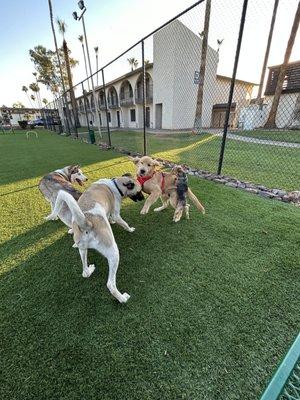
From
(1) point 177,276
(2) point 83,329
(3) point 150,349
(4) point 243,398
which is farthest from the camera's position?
(1) point 177,276

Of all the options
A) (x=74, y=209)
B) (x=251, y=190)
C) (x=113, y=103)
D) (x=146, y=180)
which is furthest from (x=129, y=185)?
(x=113, y=103)

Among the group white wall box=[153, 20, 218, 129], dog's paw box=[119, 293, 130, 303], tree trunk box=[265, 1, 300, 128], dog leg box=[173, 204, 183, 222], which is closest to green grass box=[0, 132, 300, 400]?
dog's paw box=[119, 293, 130, 303]

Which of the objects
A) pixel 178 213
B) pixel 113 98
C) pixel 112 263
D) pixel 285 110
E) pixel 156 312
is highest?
pixel 113 98

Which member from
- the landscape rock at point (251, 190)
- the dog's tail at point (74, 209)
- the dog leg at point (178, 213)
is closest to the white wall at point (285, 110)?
the landscape rock at point (251, 190)

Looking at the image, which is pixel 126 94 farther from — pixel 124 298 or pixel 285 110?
pixel 124 298

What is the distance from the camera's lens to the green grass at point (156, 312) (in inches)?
51.6

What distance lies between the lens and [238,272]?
2.14m

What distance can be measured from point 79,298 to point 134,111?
2998 centimetres

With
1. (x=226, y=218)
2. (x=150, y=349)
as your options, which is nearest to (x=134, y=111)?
(x=226, y=218)

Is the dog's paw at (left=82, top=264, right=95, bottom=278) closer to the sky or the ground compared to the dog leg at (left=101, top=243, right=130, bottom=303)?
closer to the ground

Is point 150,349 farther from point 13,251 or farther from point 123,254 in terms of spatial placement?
point 13,251

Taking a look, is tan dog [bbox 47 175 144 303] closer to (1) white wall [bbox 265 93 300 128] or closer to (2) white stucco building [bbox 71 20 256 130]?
(1) white wall [bbox 265 93 300 128]

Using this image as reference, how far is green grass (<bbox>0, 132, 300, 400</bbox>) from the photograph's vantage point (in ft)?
4.30

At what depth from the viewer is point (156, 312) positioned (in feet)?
5.76
